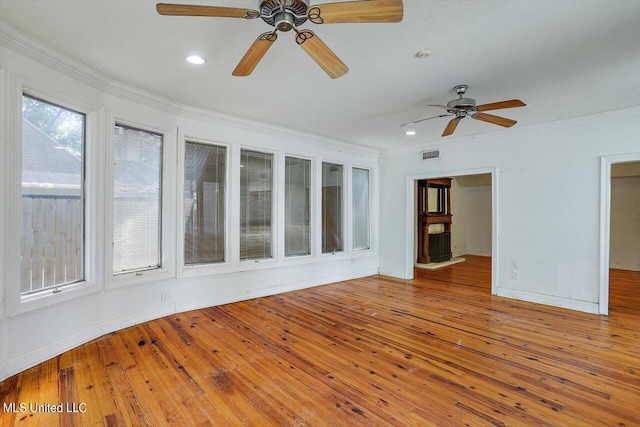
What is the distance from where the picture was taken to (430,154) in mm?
5773

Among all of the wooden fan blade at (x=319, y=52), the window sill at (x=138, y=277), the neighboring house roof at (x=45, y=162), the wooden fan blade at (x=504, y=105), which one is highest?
the wooden fan blade at (x=504, y=105)

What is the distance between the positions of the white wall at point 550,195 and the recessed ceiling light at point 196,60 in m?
4.32

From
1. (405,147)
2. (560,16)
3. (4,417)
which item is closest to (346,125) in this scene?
(405,147)

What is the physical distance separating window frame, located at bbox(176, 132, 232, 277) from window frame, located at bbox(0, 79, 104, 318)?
96cm

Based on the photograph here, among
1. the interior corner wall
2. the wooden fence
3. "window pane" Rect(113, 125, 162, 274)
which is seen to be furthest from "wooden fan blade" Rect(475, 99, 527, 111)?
the interior corner wall

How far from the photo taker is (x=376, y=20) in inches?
67.2

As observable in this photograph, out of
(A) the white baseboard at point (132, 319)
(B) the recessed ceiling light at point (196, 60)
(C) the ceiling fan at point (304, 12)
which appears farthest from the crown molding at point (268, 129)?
(C) the ceiling fan at point (304, 12)

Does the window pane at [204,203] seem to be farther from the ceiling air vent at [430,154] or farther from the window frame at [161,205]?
the ceiling air vent at [430,154]

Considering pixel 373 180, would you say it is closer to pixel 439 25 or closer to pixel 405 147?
pixel 405 147

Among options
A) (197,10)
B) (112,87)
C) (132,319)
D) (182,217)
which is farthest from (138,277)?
(197,10)

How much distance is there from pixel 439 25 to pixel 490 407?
2.69m

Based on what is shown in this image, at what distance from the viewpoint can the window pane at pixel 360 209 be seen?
641 cm

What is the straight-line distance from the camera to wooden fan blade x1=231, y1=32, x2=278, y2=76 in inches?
75.5

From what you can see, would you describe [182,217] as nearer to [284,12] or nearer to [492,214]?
[284,12]
